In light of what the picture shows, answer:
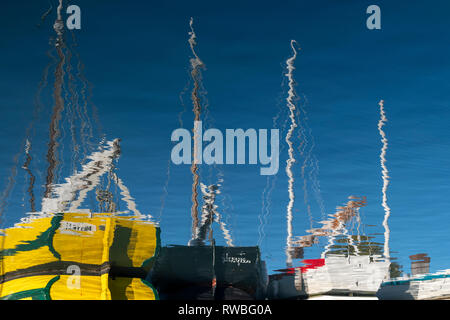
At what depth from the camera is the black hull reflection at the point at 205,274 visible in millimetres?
12289

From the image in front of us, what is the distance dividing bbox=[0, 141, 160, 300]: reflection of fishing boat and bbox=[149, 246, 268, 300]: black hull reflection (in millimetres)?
656

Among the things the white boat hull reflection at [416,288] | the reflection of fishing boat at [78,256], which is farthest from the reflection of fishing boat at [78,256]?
the white boat hull reflection at [416,288]

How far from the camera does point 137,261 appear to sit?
38.7ft

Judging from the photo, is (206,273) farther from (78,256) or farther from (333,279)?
(333,279)

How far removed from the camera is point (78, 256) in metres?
11.4

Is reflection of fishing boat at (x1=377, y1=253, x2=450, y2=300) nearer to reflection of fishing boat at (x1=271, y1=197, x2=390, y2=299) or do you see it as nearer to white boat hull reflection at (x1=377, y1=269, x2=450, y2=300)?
white boat hull reflection at (x1=377, y1=269, x2=450, y2=300)

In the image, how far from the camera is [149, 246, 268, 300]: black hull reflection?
1229cm

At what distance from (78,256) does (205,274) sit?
330cm

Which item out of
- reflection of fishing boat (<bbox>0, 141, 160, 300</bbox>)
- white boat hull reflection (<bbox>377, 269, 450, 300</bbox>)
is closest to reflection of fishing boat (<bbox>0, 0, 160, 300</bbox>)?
reflection of fishing boat (<bbox>0, 141, 160, 300</bbox>)

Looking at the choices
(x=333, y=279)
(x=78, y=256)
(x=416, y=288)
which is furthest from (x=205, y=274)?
(x=416, y=288)

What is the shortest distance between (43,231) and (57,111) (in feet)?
71.1

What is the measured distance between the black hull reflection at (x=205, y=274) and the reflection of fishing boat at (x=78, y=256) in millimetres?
656

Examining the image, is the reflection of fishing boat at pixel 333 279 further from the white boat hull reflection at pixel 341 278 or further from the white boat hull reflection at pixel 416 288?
the white boat hull reflection at pixel 416 288

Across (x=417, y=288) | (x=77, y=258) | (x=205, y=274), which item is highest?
(x=77, y=258)
